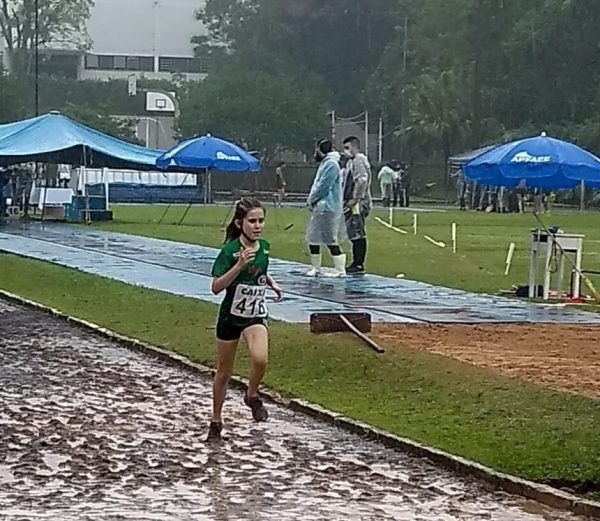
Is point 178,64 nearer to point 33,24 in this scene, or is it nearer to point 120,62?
point 120,62

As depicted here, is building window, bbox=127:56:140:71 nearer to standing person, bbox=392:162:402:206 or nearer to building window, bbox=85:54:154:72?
building window, bbox=85:54:154:72

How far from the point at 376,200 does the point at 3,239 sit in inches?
1434

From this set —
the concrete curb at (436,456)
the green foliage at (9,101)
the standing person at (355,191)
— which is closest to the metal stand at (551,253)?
the standing person at (355,191)

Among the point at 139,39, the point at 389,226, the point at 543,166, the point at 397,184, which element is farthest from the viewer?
the point at 139,39

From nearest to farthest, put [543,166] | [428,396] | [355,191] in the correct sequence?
[428,396]
[543,166]
[355,191]

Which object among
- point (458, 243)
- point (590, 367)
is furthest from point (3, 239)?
point (590, 367)

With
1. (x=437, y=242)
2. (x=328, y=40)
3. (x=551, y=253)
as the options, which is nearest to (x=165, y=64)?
(x=328, y=40)

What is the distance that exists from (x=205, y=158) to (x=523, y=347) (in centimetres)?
2470

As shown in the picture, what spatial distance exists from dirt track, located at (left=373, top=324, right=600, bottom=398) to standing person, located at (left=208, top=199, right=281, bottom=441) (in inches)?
105

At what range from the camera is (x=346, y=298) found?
18469mm

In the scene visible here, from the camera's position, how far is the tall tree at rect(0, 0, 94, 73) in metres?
87.1

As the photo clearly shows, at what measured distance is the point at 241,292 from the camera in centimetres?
998

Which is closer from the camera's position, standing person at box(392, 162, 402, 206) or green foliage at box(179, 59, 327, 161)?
standing person at box(392, 162, 402, 206)

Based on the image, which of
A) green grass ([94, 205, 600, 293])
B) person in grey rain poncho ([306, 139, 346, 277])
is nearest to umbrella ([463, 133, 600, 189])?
green grass ([94, 205, 600, 293])
